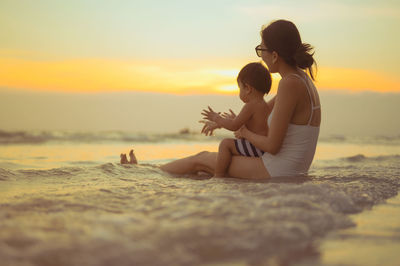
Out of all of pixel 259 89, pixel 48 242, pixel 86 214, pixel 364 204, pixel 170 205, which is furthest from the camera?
pixel 259 89

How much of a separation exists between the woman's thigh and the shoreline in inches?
56.6

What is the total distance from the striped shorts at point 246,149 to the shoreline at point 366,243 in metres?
1.58

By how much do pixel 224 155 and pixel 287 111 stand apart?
3.10 feet

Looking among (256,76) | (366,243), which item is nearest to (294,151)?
(256,76)

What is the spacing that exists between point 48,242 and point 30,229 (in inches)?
11.7

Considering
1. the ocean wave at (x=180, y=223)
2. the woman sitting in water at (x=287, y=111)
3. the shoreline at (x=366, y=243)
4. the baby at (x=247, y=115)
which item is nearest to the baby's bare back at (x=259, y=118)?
the baby at (x=247, y=115)

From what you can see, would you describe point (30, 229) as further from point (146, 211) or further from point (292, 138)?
point (292, 138)

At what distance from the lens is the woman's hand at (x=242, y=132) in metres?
4.14

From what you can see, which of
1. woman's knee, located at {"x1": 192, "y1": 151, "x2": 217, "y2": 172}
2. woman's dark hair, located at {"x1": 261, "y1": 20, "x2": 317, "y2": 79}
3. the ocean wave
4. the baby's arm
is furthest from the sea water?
woman's dark hair, located at {"x1": 261, "y1": 20, "x2": 317, "y2": 79}

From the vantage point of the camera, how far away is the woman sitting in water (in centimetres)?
373

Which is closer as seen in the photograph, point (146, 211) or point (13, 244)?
point (13, 244)

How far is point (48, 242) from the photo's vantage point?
1.93 metres

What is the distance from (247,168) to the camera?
4.17 m

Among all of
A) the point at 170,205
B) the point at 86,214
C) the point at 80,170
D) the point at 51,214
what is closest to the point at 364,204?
the point at 170,205
